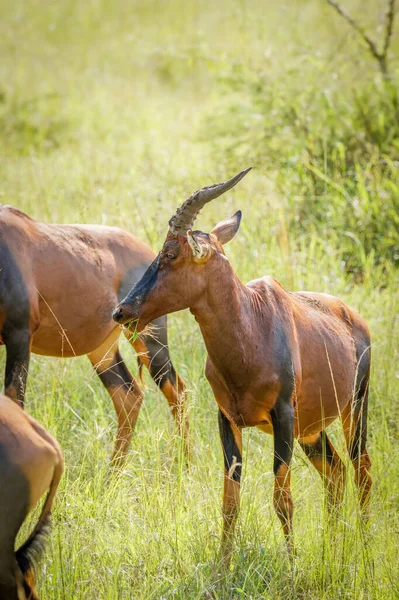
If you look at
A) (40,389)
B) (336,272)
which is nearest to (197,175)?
(336,272)

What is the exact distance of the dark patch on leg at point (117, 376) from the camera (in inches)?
271

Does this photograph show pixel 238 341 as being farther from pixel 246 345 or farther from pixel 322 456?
pixel 322 456

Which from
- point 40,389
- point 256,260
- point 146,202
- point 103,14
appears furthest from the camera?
point 103,14

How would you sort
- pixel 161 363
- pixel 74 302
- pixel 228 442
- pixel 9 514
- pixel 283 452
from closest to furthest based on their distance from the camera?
pixel 9 514, pixel 283 452, pixel 228 442, pixel 74 302, pixel 161 363

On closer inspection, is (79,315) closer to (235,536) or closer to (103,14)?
(235,536)

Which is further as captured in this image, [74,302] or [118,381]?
[118,381]

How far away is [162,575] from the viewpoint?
4488 mm

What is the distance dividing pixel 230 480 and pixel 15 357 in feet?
5.83

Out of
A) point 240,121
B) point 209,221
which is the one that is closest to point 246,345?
point 209,221

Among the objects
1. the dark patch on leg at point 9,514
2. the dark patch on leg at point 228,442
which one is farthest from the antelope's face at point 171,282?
the dark patch on leg at point 9,514

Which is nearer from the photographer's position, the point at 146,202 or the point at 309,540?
the point at 309,540

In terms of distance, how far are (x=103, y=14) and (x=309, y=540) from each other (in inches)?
855

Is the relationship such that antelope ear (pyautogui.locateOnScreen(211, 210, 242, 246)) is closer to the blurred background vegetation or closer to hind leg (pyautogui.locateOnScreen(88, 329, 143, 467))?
hind leg (pyautogui.locateOnScreen(88, 329, 143, 467))

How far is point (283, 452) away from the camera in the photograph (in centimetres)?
477
